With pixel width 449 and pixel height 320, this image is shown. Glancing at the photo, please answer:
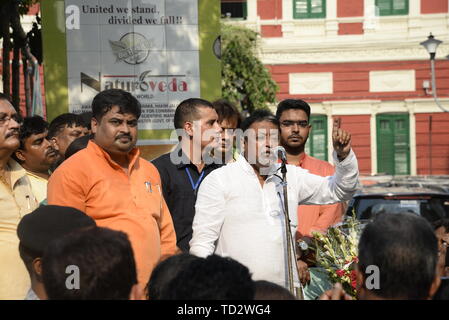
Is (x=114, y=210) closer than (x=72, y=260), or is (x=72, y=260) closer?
(x=72, y=260)

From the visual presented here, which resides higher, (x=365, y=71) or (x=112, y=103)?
(x=365, y=71)

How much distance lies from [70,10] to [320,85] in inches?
782

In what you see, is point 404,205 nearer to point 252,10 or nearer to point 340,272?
point 340,272

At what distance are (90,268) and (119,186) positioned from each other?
70.0 inches

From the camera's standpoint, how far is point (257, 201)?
424 cm

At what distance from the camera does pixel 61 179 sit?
13.2 ft

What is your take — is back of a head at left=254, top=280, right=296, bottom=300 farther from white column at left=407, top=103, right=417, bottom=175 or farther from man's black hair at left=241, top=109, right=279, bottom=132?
white column at left=407, top=103, right=417, bottom=175

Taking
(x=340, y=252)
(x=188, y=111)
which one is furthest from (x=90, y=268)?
(x=188, y=111)

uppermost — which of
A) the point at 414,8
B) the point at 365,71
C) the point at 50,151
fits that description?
the point at 414,8

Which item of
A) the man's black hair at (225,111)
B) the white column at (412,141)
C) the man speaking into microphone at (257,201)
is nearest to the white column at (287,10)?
the white column at (412,141)

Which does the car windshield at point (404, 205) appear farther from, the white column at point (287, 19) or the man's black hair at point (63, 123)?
the white column at point (287, 19)

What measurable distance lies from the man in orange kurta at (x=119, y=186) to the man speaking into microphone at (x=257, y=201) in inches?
10.0
